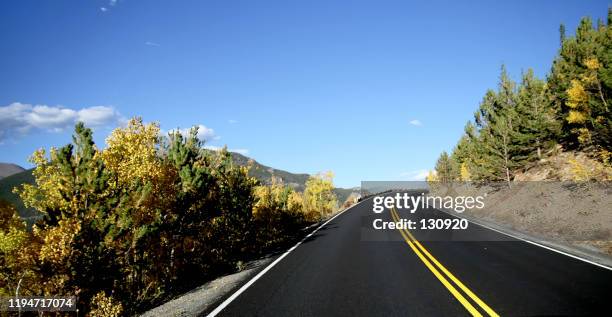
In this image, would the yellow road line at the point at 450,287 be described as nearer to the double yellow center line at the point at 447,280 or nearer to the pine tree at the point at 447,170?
the double yellow center line at the point at 447,280

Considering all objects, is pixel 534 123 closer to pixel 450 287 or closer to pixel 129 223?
pixel 450 287

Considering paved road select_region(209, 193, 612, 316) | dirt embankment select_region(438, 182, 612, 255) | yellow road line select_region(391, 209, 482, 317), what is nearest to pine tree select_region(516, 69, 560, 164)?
dirt embankment select_region(438, 182, 612, 255)

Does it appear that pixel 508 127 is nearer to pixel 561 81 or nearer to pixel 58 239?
pixel 561 81

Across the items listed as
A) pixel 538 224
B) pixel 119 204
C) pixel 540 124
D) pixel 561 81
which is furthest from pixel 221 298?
pixel 561 81

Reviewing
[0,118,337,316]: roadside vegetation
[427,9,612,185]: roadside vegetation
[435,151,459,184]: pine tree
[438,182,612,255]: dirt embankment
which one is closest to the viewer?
[0,118,337,316]: roadside vegetation

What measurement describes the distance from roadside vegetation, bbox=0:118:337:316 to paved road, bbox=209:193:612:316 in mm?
3967

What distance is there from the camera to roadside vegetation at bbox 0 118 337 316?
9617mm

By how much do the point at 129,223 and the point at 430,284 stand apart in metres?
8.06

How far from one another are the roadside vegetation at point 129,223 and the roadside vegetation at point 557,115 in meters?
18.7

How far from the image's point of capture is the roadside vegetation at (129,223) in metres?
9.62

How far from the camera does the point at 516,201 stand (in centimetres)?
2544

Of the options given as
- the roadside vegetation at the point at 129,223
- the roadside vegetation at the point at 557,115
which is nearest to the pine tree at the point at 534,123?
the roadside vegetation at the point at 557,115

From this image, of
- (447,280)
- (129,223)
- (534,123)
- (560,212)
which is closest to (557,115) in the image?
(534,123)

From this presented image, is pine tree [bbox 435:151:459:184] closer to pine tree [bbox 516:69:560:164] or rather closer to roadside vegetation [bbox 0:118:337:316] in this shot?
pine tree [bbox 516:69:560:164]
